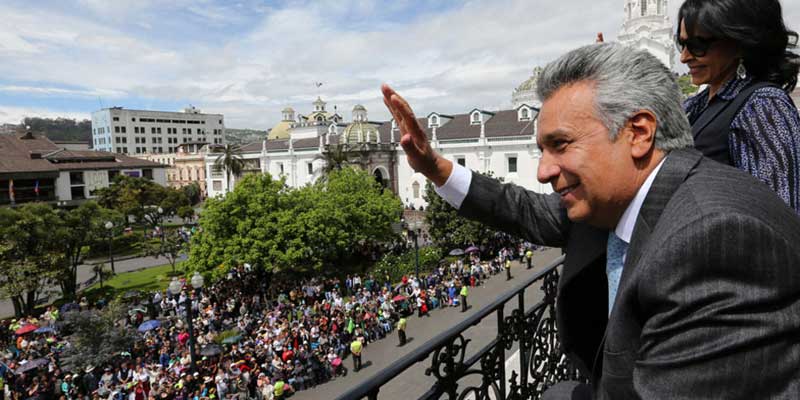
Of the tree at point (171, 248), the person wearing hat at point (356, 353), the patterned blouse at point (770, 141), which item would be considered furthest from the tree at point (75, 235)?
the patterned blouse at point (770, 141)

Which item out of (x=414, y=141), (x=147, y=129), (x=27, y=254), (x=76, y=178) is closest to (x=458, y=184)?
(x=414, y=141)

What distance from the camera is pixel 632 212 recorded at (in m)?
1.52

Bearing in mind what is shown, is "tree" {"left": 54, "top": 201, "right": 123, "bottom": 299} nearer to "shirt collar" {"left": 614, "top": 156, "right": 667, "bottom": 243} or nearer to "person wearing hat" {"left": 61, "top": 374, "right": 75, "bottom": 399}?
"person wearing hat" {"left": 61, "top": 374, "right": 75, "bottom": 399}

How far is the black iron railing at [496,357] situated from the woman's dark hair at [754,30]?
65.3 inches

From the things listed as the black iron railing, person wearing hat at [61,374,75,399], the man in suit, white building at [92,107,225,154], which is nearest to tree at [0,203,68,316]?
person wearing hat at [61,374,75,399]

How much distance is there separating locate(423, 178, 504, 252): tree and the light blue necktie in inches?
934

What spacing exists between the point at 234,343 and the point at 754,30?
15.4 metres

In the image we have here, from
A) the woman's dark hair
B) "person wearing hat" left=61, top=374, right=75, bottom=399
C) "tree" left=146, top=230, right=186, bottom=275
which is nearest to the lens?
the woman's dark hair

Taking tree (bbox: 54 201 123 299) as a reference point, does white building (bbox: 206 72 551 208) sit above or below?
above

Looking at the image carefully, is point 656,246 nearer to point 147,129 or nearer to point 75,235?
point 75,235

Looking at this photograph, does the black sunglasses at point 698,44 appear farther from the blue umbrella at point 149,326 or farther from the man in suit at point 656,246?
the blue umbrella at point 149,326

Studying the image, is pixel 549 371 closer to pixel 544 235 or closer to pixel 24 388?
pixel 544 235

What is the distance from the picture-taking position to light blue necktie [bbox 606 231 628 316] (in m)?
1.68

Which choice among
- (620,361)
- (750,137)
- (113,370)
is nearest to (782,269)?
(620,361)
